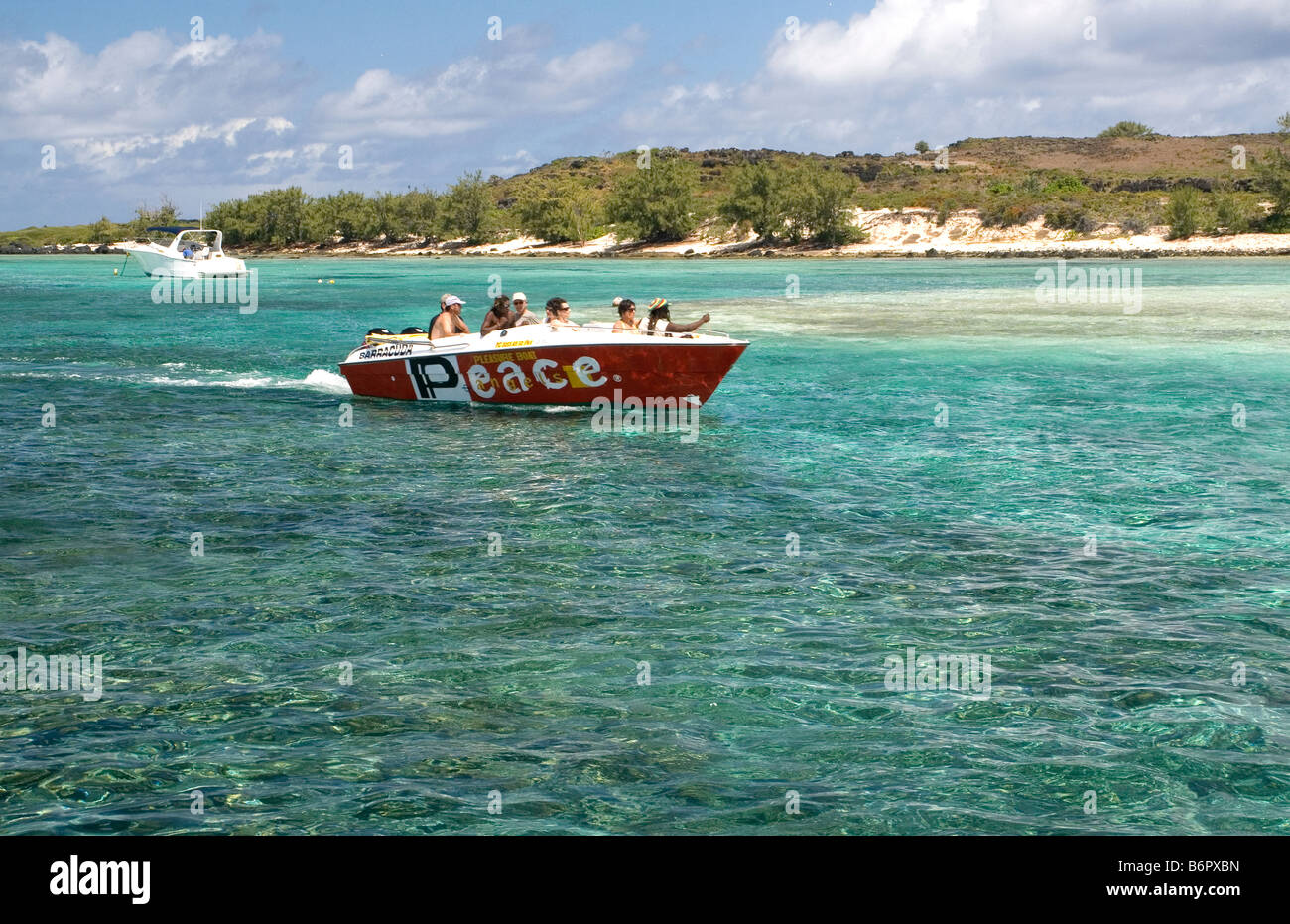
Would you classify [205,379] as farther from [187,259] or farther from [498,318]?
[187,259]

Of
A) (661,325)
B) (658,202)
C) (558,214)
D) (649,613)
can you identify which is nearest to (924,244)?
(658,202)

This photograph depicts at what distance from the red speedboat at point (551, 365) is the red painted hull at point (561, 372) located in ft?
0.04

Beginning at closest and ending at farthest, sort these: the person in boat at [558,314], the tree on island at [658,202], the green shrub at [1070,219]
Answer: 1. the person in boat at [558,314]
2. the green shrub at [1070,219]
3. the tree on island at [658,202]

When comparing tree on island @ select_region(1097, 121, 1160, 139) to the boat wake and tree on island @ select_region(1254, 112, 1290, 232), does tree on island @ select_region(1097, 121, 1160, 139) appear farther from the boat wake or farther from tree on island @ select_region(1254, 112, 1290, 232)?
the boat wake

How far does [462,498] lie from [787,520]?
3298 millimetres

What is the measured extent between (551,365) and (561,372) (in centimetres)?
17

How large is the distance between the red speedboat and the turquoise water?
49cm

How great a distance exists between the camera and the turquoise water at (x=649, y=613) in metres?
6.18

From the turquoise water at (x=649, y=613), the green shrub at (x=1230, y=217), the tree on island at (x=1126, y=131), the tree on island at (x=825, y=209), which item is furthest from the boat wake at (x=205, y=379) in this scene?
the tree on island at (x=1126, y=131)

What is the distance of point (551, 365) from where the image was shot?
1752cm

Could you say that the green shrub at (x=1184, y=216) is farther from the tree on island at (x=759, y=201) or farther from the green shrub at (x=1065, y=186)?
the tree on island at (x=759, y=201)

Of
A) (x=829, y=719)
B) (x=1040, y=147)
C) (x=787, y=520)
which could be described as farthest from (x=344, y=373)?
(x=1040, y=147)

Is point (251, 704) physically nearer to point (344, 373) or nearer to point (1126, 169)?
point (344, 373)

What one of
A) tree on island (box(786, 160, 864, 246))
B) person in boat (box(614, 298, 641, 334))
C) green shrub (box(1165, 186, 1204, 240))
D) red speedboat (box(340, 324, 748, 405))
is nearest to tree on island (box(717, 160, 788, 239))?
tree on island (box(786, 160, 864, 246))
